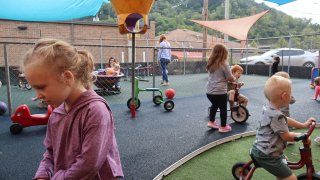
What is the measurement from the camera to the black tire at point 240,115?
5.09 meters

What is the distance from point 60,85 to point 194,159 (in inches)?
99.5

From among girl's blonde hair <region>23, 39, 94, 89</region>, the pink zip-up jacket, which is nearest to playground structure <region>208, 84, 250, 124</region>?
the pink zip-up jacket

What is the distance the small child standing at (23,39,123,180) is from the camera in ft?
3.89

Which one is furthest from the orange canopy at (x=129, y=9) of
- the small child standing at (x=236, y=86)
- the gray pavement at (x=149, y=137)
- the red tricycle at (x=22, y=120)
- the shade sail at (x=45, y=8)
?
the shade sail at (x=45, y=8)

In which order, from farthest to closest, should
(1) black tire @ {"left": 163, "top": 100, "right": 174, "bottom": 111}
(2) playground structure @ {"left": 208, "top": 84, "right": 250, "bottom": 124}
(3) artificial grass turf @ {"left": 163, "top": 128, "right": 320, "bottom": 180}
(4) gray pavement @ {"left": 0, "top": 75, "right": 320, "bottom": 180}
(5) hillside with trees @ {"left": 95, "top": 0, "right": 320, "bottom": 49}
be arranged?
(5) hillside with trees @ {"left": 95, "top": 0, "right": 320, "bottom": 49}, (1) black tire @ {"left": 163, "top": 100, "right": 174, "bottom": 111}, (2) playground structure @ {"left": 208, "top": 84, "right": 250, "bottom": 124}, (4) gray pavement @ {"left": 0, "top": 75, "right": 320, "bottom": 180}, (3) artificial grass turf @ {"left": 163, "top": 128, "right": 320, "bottom": 180}

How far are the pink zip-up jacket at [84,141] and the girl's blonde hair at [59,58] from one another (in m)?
0.11

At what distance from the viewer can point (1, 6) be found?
7266 millimetres

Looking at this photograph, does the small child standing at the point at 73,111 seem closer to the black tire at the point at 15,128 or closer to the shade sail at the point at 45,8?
the black tire at the point at 15,128

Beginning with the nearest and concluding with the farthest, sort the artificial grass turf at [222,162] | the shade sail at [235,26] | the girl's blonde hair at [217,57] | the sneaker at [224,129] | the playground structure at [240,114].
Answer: the artificial grass turf at [222,162]
the girl's blonde hair at [217,57]
the sneaker at [224,129]
the playground structure at [240,114]
the shade sail at [235,26]

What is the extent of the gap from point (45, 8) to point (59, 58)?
7.38 meters

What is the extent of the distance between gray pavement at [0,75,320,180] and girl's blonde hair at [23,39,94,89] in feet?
6.39

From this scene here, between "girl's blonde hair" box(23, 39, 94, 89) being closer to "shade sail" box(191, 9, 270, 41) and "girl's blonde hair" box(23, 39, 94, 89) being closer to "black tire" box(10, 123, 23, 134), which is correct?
"black tire" box(10, 123, 23, 134)

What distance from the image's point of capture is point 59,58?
119 centimetres

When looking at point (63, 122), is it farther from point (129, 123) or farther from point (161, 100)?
point (161, 100)
